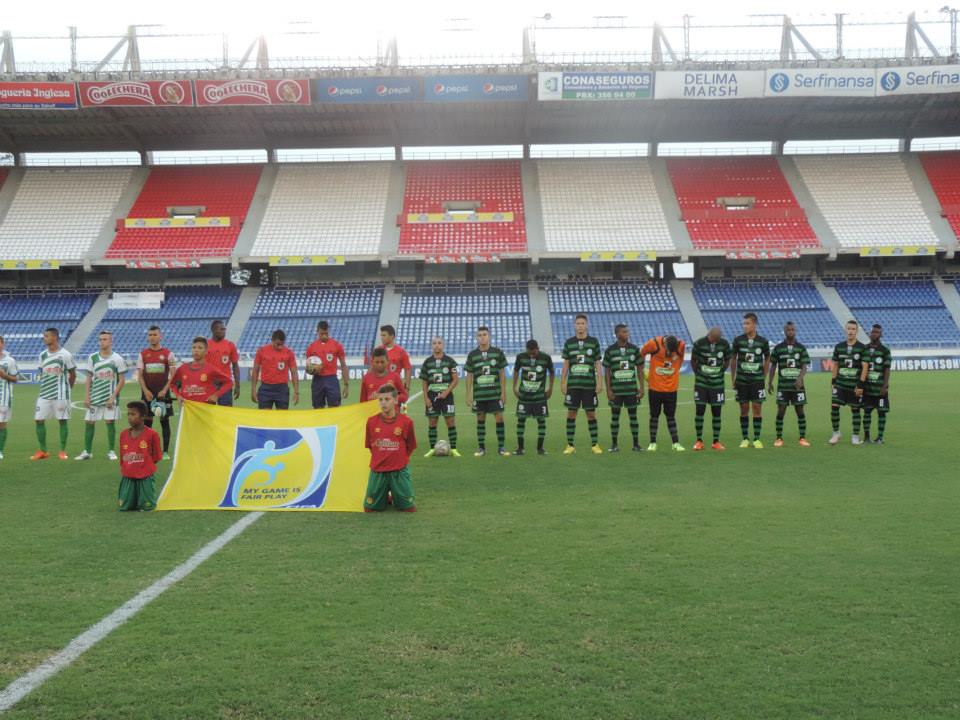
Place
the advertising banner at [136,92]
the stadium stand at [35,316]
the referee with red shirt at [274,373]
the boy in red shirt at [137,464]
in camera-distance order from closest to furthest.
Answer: the boy in red shirt at [137,464] → the referee with red shirt at [274,373] → the advertising banner at [136,92] → the stadium stand at [35,316]

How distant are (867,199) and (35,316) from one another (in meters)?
39.8

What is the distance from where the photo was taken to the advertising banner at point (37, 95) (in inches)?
1312

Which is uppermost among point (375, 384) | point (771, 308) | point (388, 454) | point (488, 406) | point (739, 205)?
point (739, 205)

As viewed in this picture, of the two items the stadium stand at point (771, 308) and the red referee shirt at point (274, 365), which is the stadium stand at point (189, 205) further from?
the red referee shirt at point (274, 365)

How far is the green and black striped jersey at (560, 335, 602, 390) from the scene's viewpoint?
39.4 ft

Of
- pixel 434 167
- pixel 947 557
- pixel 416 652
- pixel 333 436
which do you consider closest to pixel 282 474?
pixel 333 436

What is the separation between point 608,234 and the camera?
124 feet

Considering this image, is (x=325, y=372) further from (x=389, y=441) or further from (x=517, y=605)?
(x=517, y=605)

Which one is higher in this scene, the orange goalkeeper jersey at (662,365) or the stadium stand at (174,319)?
the stadium stand at (174,319)

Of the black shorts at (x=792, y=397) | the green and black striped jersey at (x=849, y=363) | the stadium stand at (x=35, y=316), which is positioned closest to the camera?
the black shorts at (x=792, y=397)

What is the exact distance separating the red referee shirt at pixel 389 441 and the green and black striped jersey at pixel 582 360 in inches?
179

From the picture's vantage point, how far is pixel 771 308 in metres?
36.3

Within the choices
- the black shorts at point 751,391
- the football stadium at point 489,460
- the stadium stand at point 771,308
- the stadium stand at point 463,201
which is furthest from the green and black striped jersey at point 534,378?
the stadium stand at point 463,201

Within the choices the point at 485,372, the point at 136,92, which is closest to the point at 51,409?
the point at 485,372
